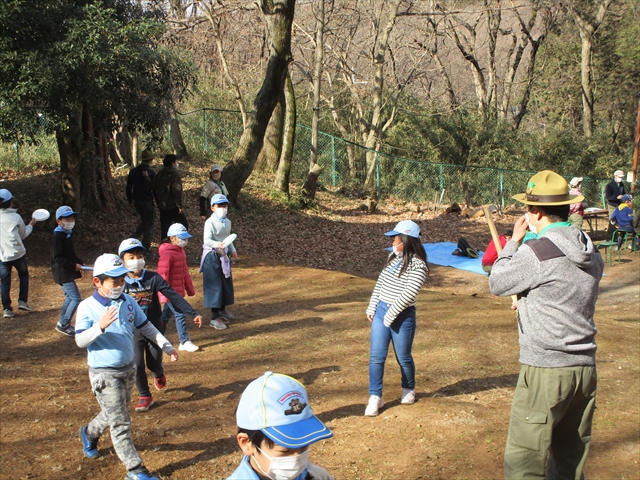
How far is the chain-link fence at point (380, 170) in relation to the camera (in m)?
24.0

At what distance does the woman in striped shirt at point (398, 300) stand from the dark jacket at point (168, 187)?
7.30 metres

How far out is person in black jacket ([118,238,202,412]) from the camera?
561cm

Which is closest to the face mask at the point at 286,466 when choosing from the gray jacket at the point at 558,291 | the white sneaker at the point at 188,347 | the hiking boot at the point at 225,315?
the gray jacket at the point at 558,291

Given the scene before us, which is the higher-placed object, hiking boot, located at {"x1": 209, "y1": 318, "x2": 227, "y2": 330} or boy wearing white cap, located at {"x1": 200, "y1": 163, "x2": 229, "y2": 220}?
boy wearing white cap, located at {"x1": 200, "y1": 163, "x2": 229, "y2": 220}

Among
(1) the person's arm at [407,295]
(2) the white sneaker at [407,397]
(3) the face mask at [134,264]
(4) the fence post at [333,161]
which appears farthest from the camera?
(4) the fence post at [333,161]

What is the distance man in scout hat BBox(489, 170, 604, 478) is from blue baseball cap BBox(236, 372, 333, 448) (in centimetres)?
194

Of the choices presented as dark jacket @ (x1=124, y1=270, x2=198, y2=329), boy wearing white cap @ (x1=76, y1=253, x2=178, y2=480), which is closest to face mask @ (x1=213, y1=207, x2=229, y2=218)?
dark jacket @ (x1=124, y1=270, x2=198, y2=329)

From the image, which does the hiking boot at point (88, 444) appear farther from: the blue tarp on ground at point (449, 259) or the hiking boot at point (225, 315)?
the blue tarp on ground at point (449, 259)

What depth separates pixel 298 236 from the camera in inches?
700

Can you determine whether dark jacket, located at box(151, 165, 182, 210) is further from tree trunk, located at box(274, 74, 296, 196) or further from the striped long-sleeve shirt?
tree trunk, located at box(274, 74, 296, 196)

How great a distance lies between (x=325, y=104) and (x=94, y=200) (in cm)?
1604

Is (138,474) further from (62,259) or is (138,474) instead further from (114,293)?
(62,259)

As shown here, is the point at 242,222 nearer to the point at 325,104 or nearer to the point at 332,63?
the point at 325,104

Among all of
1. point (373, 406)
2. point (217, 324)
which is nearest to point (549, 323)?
point (373, 406)
